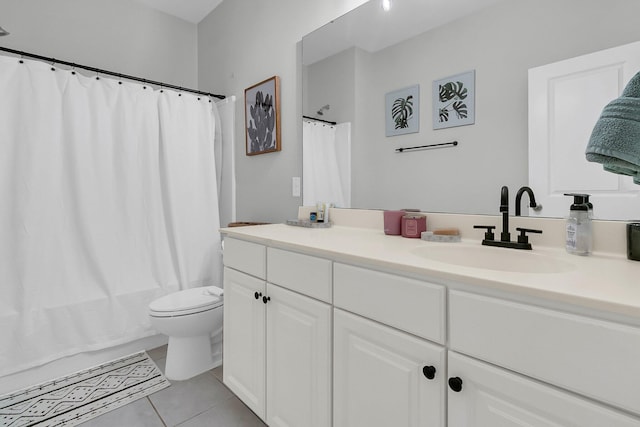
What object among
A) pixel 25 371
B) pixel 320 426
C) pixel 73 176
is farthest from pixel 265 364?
pixel 73 176

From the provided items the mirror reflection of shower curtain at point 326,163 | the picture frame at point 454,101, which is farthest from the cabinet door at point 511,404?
the mirror reflection of shower curtain at point 326,163

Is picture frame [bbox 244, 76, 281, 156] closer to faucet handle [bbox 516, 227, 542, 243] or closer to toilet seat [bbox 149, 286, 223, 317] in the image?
toilet seat [bbox 149, 286, 223, 317]

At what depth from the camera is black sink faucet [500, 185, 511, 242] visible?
1.11 metres

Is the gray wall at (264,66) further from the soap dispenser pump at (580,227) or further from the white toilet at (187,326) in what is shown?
the soap dispenser pump at (580,227)

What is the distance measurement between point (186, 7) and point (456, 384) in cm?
313

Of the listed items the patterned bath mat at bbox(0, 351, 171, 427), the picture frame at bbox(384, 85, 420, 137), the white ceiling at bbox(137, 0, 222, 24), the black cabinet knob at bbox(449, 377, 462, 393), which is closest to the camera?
the black cabinet knob at bbox(449, 377, 462, 393)

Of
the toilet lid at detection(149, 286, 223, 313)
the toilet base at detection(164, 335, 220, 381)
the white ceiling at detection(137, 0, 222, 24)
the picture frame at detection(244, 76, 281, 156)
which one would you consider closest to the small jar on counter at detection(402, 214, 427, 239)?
the picture frame at detection(244, 76, 281, 156)

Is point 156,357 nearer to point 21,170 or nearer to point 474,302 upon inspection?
point 21,170

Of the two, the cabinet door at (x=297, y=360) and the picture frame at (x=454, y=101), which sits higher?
the picture frame at (x=454, y=101)

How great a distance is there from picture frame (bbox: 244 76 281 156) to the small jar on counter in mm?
1095

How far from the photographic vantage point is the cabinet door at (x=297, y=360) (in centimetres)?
109

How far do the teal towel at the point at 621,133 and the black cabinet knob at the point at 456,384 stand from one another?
25.1 inches

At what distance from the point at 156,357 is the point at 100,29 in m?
2.38

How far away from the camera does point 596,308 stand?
0.57 meters
